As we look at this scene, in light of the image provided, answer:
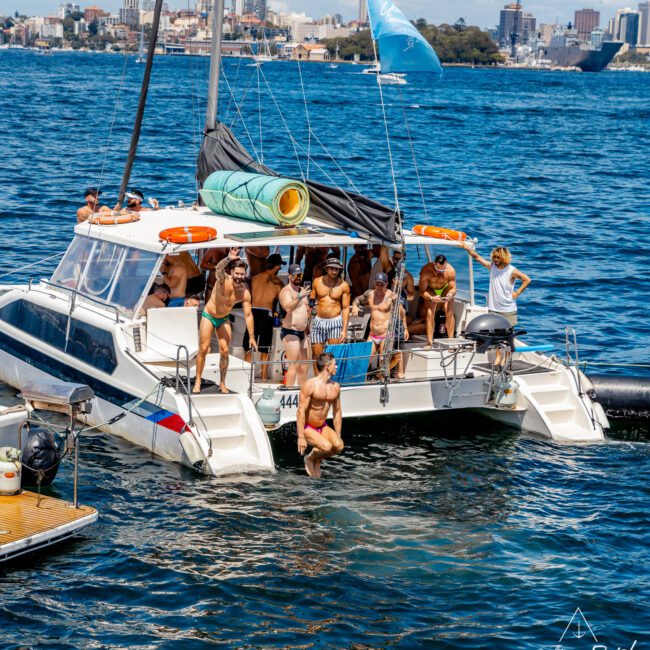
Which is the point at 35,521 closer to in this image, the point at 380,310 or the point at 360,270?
the point at 380,310

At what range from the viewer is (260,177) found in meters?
16.9

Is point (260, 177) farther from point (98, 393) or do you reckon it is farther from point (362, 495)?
point (362, 495)

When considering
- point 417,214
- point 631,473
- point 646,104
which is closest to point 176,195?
point 417,214

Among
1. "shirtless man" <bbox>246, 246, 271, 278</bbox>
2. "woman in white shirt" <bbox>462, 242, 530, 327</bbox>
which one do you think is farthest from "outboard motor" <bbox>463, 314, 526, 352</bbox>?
"shirtless man" <bbox>246, 246, 271, 278</bbox>

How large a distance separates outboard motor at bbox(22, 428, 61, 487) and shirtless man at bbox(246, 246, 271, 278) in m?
4.42

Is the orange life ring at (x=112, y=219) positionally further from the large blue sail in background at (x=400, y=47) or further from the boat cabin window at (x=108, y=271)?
the large blue sail in background at (x=400, y=47)

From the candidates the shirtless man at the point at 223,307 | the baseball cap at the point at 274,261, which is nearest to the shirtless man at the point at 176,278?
the baseball cap at the point at 274,261

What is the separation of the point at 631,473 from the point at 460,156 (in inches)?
1708

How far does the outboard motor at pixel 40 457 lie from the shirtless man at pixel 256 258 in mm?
4419

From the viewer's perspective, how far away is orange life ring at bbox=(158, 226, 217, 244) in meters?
15.6

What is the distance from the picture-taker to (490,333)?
1552 cm

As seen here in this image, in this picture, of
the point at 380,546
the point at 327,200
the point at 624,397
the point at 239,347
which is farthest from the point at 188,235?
the point at 624,397

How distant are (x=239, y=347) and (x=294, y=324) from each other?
121 cm

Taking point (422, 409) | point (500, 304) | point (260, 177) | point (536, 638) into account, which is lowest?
point (536, 638)
